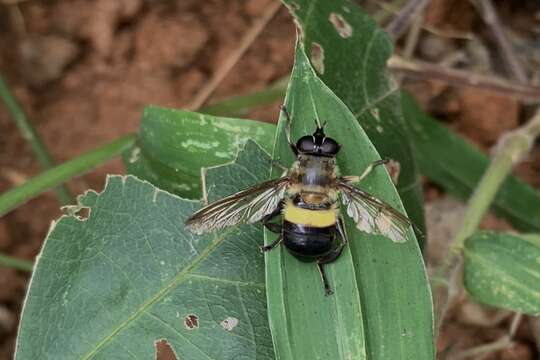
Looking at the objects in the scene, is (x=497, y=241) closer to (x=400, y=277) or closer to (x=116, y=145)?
(x=400, y=277)

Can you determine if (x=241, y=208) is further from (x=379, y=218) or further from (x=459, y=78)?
(x=459, y=78)

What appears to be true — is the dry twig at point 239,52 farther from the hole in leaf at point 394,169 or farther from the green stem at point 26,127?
the hole in leaf at point 394,169

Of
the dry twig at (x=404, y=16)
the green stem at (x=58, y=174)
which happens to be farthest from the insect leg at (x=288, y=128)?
the dry twig at (x=404, y=16)

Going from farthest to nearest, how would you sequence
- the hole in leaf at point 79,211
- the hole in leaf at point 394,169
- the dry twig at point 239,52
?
1. the dry twig at point 239,52
2. the hole in leaf at point 394,169
3. the hole in leaf at point 79,211

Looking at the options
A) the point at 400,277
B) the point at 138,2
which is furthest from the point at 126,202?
the point at 138,2

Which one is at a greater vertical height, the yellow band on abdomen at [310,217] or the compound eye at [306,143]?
the compound eye at [306,143]

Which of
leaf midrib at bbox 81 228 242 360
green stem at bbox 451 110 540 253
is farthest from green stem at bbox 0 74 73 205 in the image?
green stem at bbox 451 110 540 253
